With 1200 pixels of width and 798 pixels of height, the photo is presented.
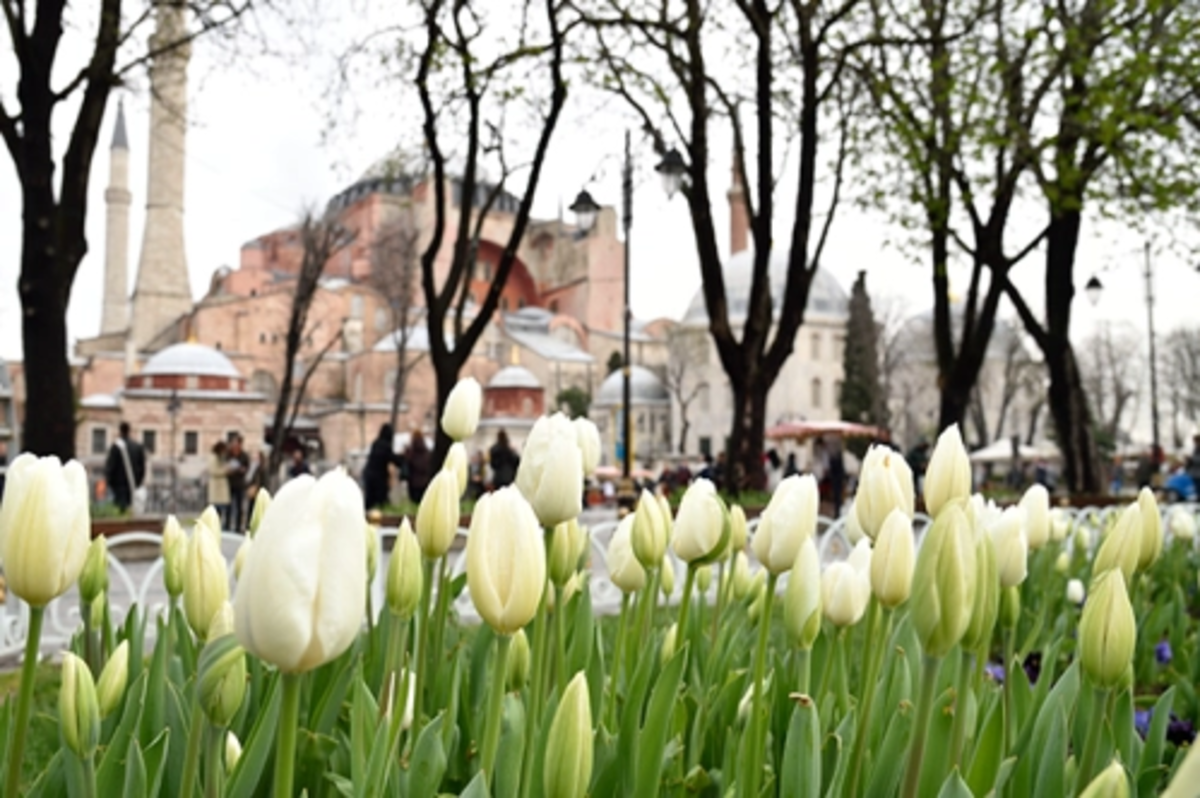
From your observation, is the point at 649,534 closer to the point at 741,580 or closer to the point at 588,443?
the point at 588,443

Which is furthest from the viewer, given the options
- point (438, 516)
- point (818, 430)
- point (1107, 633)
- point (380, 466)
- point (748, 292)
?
point (748, 292)

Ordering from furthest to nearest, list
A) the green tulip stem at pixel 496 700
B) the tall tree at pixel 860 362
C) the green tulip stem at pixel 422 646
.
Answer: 1. the tall tree at pixel 860 362
2. the green tulip stem at pixel 422 646
3. the green tulip stem at pixel 496 700

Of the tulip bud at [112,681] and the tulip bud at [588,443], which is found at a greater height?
the tulip bud at [588,443]

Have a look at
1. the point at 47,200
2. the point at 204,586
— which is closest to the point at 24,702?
the point at 204,586

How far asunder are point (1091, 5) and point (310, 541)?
13696mm

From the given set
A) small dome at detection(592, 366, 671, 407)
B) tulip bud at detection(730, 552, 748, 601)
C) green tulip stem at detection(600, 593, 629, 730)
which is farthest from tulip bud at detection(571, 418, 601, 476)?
small dome at detection(592, 366, 671, 407)

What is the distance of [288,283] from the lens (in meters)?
58.2

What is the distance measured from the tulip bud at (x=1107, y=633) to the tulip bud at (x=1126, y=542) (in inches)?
15.9

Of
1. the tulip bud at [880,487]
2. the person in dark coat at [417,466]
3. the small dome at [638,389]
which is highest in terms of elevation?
the small dome at [638,389]

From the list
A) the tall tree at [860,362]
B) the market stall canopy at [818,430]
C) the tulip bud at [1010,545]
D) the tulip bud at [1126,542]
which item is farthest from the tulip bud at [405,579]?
the tall tree at [860,362]

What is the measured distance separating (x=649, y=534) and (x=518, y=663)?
0.29 metres

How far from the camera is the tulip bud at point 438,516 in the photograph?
59.1 inches

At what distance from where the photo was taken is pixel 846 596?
5.14 feet

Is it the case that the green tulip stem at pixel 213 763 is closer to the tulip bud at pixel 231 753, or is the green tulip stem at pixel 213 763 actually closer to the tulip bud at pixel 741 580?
the tulip bud at pixel 231 753
